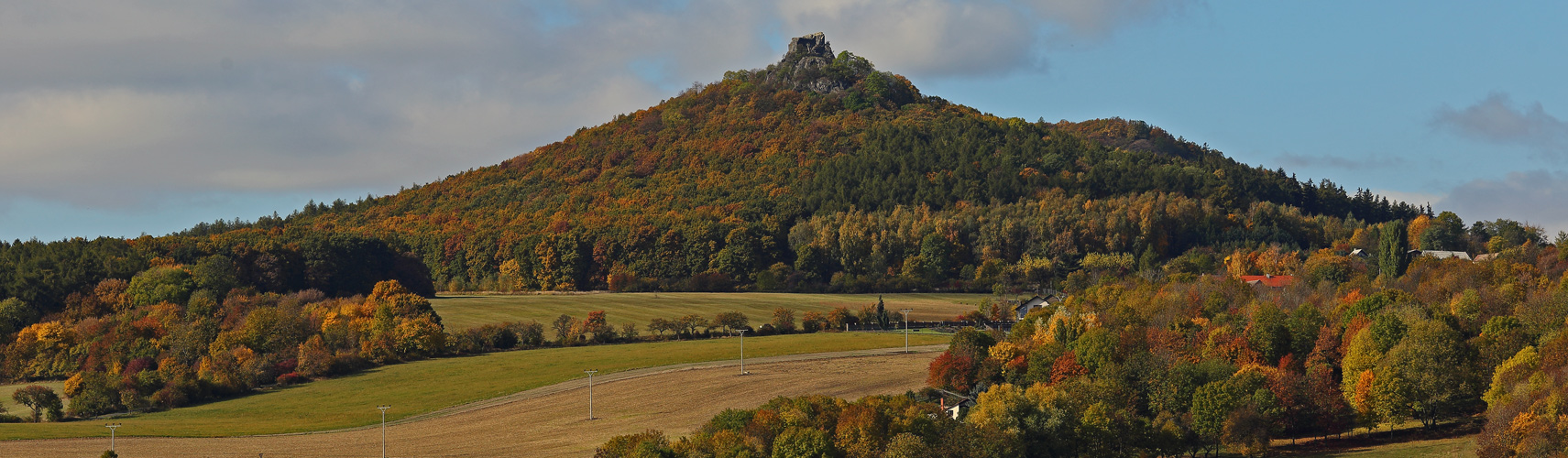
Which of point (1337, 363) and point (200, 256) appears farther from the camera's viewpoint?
point (200, 256)

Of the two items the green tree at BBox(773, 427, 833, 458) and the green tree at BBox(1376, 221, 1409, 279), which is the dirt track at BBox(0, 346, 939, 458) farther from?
the green tree at BBox(1376, 221, 1409, 279)

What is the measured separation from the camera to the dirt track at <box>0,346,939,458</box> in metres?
73.3

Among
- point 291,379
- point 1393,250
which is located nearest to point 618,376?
point 291,379

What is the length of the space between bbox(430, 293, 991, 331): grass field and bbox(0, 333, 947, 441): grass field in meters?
14.6

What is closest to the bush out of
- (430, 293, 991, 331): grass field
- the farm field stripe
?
(430, 293, 991, 331): grass field

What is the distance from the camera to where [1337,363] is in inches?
3381

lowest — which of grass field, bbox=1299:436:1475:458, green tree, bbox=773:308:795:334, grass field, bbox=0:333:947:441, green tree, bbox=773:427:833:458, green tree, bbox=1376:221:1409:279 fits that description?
grass field, bbox=1299:436:1475:458

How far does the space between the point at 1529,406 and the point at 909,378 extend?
35550mm

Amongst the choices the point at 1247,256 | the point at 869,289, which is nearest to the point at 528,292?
the point at 869,289

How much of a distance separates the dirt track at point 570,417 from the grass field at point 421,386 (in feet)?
10.7

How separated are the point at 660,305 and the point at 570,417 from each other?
60.1 m

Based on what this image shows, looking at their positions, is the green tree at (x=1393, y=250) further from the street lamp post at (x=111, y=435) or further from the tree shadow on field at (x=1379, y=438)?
the street lamp post at (x=111, y=435)

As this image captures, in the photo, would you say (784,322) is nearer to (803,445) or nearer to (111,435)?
(111,435)

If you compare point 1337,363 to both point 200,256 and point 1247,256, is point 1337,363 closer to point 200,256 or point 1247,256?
point 1247,256
